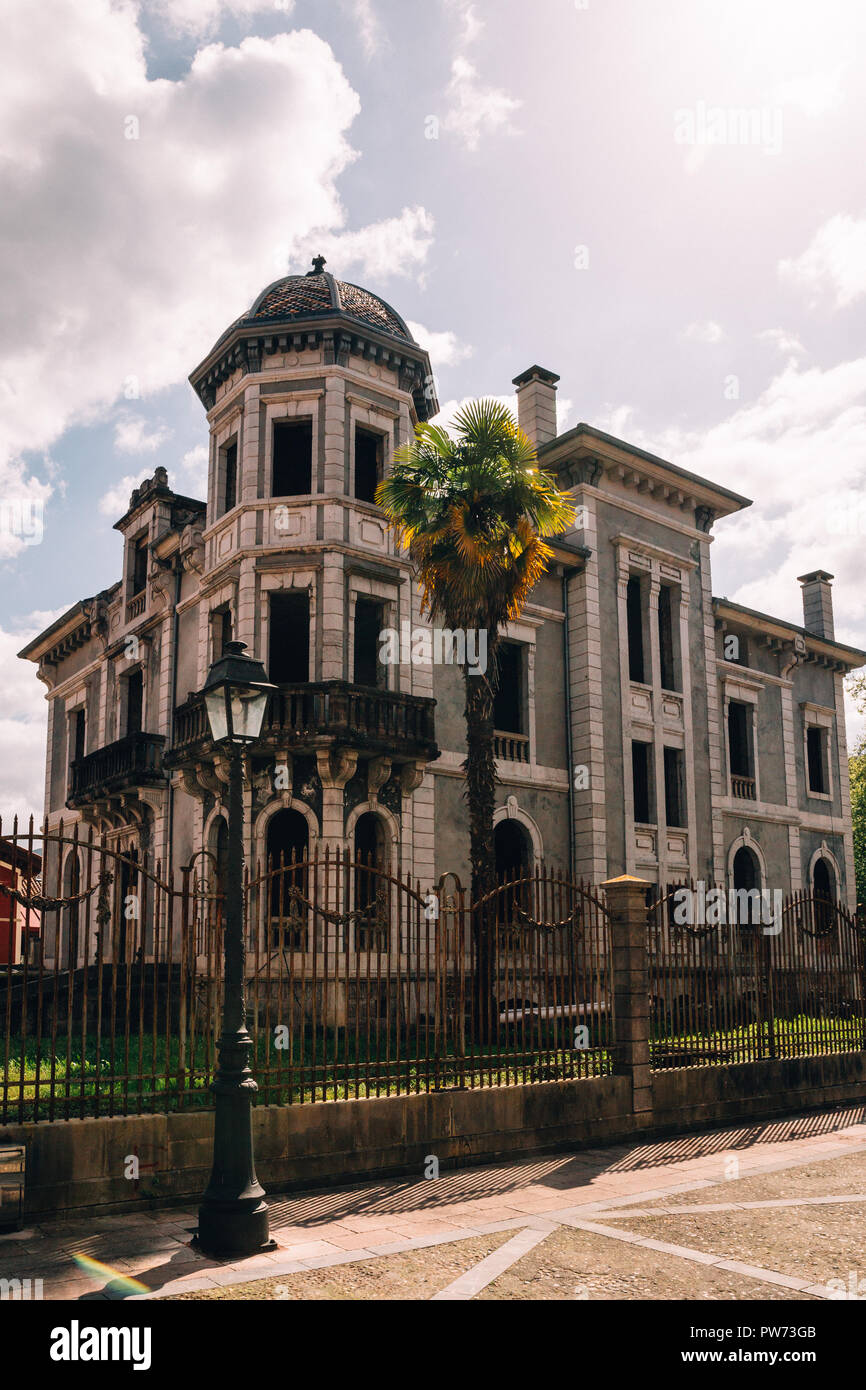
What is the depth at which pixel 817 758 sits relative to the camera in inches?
1286

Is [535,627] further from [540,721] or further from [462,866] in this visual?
[462,866]

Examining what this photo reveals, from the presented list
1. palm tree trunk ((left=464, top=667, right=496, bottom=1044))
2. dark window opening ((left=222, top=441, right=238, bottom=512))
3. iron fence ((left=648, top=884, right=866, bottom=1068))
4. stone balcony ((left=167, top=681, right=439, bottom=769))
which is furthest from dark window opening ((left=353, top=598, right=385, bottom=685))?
iron fence ((left=648, top=884, right=866, bottom=1068))

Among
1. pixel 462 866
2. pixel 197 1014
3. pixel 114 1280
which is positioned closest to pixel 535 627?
pixel 462 866

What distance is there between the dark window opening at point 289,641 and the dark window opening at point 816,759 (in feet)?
55.0

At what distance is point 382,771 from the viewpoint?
20.3 m

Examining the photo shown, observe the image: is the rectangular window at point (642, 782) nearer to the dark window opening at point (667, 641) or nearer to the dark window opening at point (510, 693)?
the dark window opening at point (667, 641)

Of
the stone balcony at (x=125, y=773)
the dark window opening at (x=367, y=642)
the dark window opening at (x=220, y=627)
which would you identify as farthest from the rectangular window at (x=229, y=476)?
the stone balcony at (x=125, y=773)

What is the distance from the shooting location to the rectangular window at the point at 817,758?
32438 millimetres

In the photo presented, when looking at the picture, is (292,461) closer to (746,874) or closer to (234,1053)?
(746,874)

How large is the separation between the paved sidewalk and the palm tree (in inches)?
264

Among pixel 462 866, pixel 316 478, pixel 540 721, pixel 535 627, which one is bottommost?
pixel 462 866

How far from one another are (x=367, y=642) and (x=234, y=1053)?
1508 centimetres
